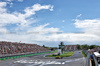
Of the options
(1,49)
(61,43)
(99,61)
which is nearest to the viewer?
(99,61)

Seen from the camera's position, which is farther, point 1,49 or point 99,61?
point 1,49

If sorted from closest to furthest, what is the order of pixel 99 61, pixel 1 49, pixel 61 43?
pixel 99 61
pixel 1 49
pixel 61 43

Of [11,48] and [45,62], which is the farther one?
[11,48]

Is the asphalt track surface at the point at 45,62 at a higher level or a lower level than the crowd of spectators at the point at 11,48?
lower

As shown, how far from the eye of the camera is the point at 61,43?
100625mm

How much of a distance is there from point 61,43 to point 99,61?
73.4 meters

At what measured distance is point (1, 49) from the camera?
2849 inches

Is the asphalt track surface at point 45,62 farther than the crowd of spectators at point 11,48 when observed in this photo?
No

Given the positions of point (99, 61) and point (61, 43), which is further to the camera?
point (61, 43)

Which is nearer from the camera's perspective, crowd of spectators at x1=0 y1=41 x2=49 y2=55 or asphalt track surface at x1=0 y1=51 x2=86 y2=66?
asphalt track surface at x1=0 y1=51 x2=86 y2=66

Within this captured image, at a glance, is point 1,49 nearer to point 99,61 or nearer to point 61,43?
point 61,43

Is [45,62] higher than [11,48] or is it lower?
lower

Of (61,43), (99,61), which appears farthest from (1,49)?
(99,61)

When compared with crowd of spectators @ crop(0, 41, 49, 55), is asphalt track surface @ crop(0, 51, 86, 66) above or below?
below
